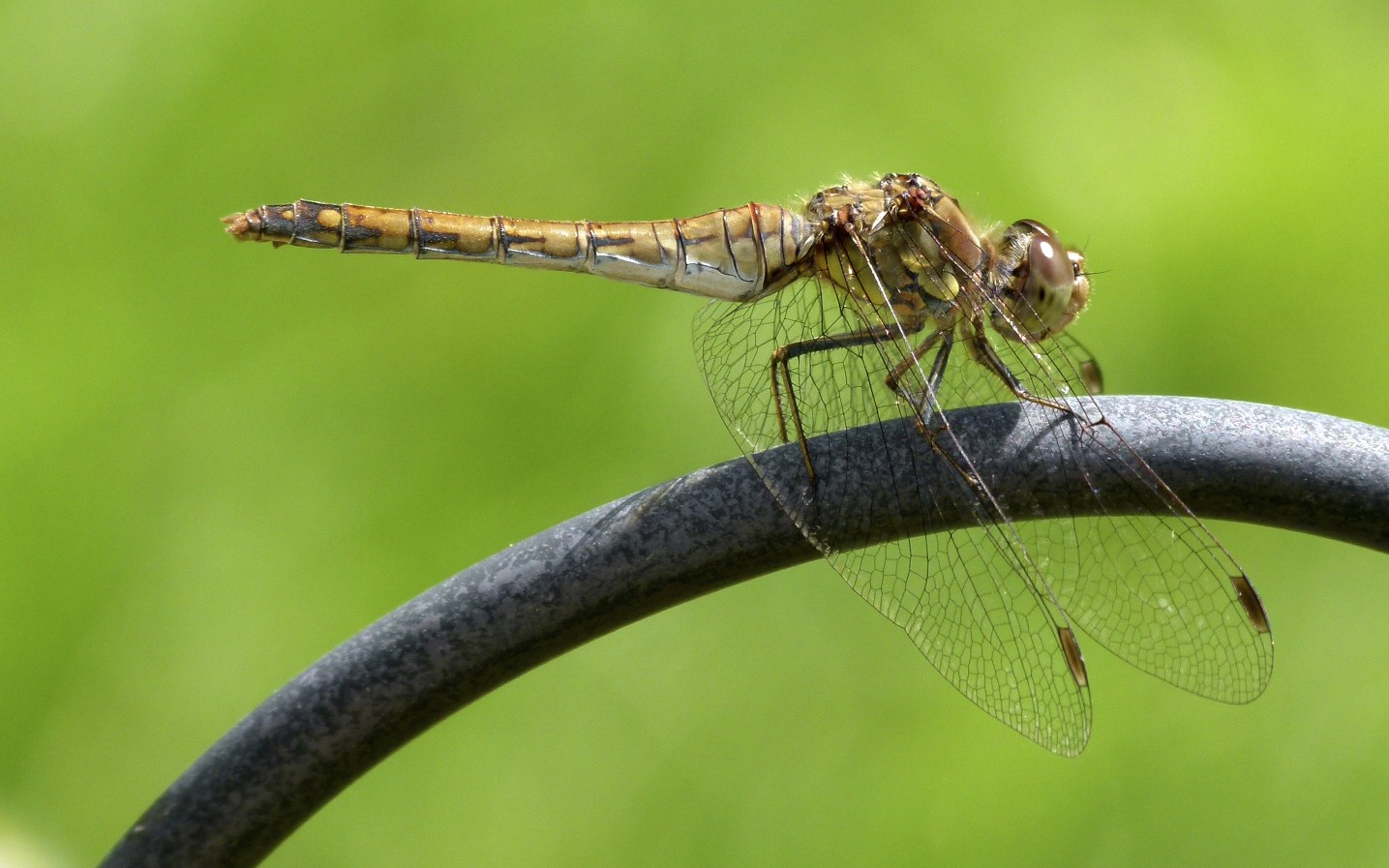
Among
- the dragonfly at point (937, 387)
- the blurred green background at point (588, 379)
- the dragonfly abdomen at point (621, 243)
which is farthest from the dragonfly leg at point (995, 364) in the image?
the blurred green background at point (588, 379)

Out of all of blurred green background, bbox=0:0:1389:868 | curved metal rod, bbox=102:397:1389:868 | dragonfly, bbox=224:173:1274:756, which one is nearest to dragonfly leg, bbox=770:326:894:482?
dragonfly, bbox=224:173:1274:756

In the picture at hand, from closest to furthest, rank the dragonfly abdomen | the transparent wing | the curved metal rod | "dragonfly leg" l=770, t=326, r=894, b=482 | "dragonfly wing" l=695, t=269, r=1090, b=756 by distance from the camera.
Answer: the curved metal rod < the transparent wing < "dragonfly wing" l=695, t=269, r=1090, b=756 < "dragonfly leg" l=770, t=326, r=894, b=482 < the dragonfly abdomen

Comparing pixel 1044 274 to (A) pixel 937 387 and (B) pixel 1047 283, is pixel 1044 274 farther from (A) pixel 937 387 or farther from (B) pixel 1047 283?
(A) pixel 937 387

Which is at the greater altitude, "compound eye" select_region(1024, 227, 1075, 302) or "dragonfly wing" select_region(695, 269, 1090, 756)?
"compound eye" select_region(1024, 227, 1075, 302)

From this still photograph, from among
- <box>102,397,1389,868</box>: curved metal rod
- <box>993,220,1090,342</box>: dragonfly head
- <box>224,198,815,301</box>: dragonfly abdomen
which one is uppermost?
<box>224,198,815,301</box>: dragonfly abdomen

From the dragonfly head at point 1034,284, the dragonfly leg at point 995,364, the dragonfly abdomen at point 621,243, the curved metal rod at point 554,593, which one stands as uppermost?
the dragonfly abdomen at point 621,243

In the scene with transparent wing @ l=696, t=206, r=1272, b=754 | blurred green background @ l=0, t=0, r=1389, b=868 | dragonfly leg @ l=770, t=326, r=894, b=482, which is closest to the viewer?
transparent wing @ l=696, t=206, r=1272, b=754

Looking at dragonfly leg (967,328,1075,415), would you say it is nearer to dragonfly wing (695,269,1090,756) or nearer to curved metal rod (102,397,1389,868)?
dragonfly wing (695,269,1090,756)

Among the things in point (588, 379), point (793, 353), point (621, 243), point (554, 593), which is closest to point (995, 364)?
point (793, 353)

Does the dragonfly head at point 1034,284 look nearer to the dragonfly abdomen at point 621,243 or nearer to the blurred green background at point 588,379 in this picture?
the dragonfly abdomen at point 621,243
